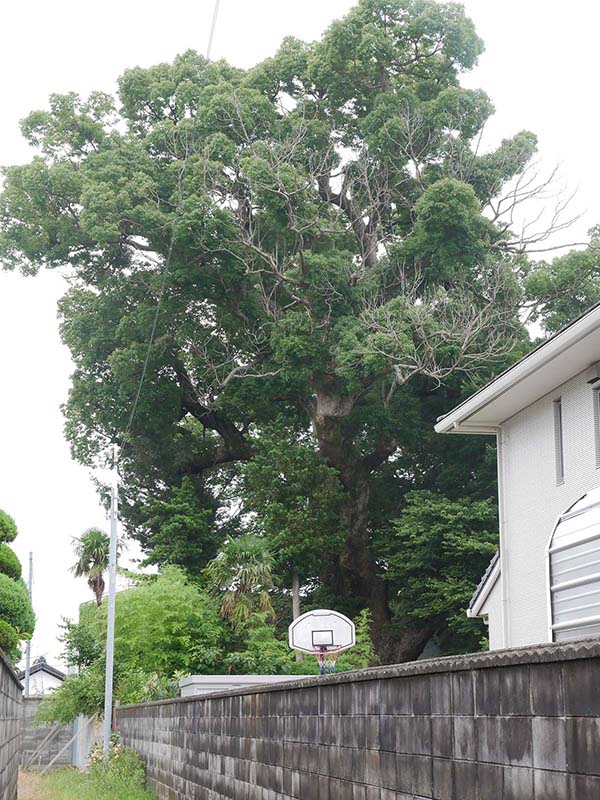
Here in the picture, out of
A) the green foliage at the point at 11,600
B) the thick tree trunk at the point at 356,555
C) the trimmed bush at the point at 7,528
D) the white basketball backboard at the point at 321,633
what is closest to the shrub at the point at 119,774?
the green foliage at the point at 11,600

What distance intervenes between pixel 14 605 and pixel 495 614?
793 centimetres

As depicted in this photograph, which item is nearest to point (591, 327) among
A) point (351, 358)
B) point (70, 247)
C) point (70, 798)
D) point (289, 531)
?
point (70, 798)

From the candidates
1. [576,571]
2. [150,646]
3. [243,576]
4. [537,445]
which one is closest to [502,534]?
[537,445]

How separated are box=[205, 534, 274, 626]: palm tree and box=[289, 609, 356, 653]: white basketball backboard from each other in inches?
497

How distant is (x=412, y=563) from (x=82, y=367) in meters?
14.0

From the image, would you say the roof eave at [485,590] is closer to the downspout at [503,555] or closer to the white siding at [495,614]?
the white siding at [495,614]

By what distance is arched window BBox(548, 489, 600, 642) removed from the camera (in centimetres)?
670

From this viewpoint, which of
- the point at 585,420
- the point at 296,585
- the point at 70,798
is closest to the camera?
the point at 585,420

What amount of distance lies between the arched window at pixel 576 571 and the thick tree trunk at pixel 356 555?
28.5 meters

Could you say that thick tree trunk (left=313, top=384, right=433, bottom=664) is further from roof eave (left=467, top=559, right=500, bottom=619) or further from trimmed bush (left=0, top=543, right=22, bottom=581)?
trimmed bush (left=0, top=543, right=22, bottom=581)

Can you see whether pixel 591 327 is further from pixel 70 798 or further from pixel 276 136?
pixel 276 136

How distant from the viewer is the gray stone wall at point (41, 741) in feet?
111

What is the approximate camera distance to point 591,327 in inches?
497

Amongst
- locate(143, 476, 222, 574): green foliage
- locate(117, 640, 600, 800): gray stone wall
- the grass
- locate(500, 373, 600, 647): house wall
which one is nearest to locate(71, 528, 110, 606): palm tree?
locate(143, 476, 222, 574): green foliage
